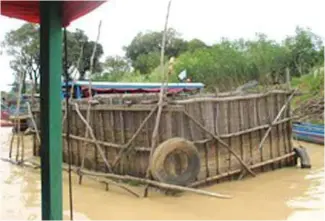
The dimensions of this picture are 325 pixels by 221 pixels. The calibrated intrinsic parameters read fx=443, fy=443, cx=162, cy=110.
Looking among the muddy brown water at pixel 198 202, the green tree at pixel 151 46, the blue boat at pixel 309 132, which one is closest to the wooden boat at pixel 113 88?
the blue boat at pixel 309 132

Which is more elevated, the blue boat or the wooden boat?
the wooden boat

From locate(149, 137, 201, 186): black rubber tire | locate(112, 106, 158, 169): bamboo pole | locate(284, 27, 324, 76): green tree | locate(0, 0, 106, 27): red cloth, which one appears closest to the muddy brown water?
locate(149, 137, 201, 186): black rubber tire

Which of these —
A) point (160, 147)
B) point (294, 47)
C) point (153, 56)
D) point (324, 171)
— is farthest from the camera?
point (153, 56)

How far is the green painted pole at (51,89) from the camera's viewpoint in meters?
1.95

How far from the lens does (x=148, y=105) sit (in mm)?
8453

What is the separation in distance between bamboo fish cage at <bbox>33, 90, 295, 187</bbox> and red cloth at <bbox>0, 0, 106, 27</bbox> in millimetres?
5759

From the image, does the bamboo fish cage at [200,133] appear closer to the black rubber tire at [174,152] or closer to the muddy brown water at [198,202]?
the black rubber tire at [174,152]

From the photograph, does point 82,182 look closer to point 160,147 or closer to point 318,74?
point 160,147

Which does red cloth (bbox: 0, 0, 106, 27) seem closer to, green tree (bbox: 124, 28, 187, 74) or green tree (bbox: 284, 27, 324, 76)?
green tree (bbox: 284, 27, 324, 76)

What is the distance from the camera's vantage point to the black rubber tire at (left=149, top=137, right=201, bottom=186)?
7.78 metres

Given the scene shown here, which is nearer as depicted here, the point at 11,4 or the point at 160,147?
the point at 11,4

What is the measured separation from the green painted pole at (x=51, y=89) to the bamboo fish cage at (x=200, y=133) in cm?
609

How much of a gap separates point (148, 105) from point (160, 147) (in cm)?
100

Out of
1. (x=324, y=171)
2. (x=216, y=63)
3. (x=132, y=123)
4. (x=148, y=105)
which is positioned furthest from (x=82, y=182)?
(x=216, y=63)
